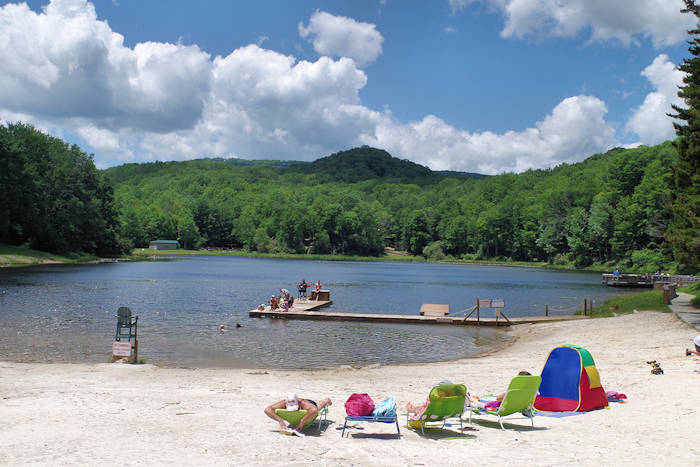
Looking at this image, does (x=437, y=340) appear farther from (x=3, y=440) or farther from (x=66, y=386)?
(x=3, y=440)

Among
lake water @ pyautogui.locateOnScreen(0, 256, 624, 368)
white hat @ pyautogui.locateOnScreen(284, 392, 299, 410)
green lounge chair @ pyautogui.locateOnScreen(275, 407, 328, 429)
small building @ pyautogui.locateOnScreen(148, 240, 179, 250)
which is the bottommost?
lake water @ pyautogui.locateOnScreen(0, 256, 624, 368)

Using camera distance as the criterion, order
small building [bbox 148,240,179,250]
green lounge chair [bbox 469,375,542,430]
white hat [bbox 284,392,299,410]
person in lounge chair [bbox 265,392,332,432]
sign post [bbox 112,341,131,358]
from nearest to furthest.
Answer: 1. person in lounge chair [bbox 265,392,332,432]
2. white hat [bbox 284,392,299,410]
3. green lounge chair [bbox 469,375,542,430]
4. sign post [bbox 112,341,131,358]
5. small building [bbox 148,240,179,250]

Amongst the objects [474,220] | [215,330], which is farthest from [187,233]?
[215,330]

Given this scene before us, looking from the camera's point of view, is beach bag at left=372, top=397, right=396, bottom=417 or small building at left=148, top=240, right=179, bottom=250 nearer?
beach bag at left=372, top=397, right=396, bottom=417

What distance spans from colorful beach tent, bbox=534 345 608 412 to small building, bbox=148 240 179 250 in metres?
153

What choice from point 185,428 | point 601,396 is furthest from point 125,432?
point 601,396

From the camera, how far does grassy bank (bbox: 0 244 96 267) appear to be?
226ft

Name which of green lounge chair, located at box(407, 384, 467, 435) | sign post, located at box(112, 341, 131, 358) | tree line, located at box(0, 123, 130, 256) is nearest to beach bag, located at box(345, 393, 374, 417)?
green lounge chair, located at box(407, 384, 467, 435)

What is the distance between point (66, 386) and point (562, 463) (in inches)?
427

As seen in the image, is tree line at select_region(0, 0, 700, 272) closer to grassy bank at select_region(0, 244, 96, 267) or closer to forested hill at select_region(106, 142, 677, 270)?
forested hill at select_region(106, 142, 677, 270)

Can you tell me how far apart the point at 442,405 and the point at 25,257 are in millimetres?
79037

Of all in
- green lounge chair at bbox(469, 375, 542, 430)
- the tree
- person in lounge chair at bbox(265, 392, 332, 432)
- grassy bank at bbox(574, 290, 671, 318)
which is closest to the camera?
person in lounge chair at bbox(265, 392, 332, 432)

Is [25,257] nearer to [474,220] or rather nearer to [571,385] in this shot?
[571,385]

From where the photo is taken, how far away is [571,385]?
10.7 m
